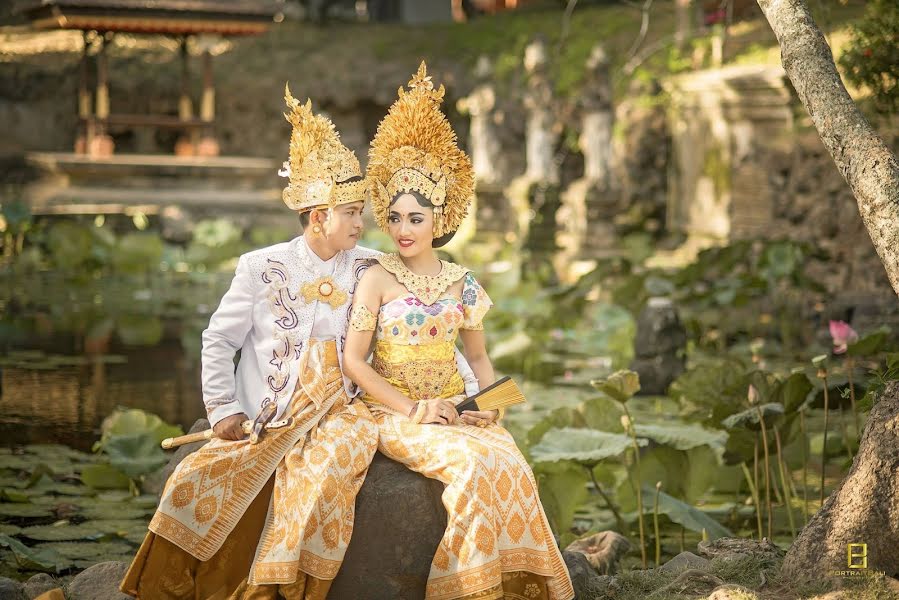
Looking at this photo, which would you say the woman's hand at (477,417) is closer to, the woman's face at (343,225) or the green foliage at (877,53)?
the woman's face at (343,225)

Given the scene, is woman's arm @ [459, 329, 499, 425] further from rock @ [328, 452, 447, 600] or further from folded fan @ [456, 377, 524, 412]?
rock @ [328, 452, 447, 600]

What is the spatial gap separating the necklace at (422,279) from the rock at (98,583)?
3.77 feet

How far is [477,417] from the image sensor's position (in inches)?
125

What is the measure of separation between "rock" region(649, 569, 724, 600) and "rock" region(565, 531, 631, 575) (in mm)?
461

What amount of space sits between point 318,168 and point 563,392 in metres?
3.73

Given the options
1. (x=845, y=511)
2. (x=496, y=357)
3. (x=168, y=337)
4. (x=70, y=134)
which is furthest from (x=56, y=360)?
(x=70, y=134)

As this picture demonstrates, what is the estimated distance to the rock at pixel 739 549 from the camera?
337cm

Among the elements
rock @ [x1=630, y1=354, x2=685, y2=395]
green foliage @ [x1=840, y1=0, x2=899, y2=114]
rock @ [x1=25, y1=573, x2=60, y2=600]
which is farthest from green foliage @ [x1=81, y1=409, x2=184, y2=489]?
green foliage @ [x1=840, y1=0, x2=899, y2=114]

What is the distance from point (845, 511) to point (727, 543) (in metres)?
0.54

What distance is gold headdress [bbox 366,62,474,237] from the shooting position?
3.24m

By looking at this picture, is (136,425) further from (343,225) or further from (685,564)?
(685,564)

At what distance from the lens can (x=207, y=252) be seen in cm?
1241

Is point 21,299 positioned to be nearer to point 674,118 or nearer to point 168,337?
point 168,337

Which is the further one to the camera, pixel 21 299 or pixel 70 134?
pixel 70 134
